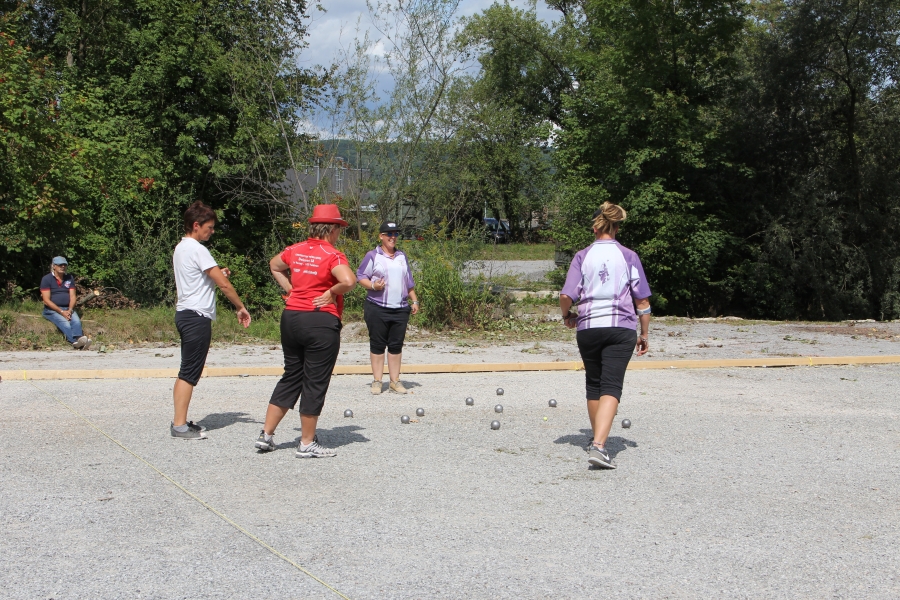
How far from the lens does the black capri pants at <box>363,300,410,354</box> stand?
9148 mm

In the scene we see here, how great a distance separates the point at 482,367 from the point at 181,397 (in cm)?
532

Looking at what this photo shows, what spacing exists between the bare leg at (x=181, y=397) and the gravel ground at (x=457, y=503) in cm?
21

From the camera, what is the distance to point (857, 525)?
4.95m

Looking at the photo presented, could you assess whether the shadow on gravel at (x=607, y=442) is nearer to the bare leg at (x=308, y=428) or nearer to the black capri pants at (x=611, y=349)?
the black capri pants at (x=611, y=349)

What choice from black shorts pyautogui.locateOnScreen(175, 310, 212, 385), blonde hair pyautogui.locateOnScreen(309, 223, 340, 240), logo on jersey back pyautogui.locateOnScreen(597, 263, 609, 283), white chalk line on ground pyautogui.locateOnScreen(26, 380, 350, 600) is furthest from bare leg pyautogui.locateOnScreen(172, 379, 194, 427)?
logo on jersey back pyautogui.locateOnScreen(597, 263, 609, 283)

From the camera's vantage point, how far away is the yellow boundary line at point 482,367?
10.2 m

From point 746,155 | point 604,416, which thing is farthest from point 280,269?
point 746,155

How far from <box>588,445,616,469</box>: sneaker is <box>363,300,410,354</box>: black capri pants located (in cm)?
354

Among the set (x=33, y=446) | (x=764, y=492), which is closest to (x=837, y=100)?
(x=764, y=492)

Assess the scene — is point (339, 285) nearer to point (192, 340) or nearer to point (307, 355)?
point (307, 355)

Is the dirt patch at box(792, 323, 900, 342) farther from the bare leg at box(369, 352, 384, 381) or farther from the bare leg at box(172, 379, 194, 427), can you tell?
the bare leg at box(172, 379, 194, 427)

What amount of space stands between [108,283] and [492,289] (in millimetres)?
9723

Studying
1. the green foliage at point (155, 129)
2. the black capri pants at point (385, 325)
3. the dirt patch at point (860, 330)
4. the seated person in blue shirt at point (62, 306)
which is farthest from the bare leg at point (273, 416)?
the dirt patch at point (860, 330)

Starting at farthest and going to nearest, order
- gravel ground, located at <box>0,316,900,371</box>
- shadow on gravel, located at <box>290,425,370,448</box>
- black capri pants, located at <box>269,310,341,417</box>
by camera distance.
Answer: gravel ground, located at <box>0,316,900,371</box>
shadow on gravel, located at <box>290,425,370,448</box>
black capri pants, located at <box>269,310,341,417</box>
